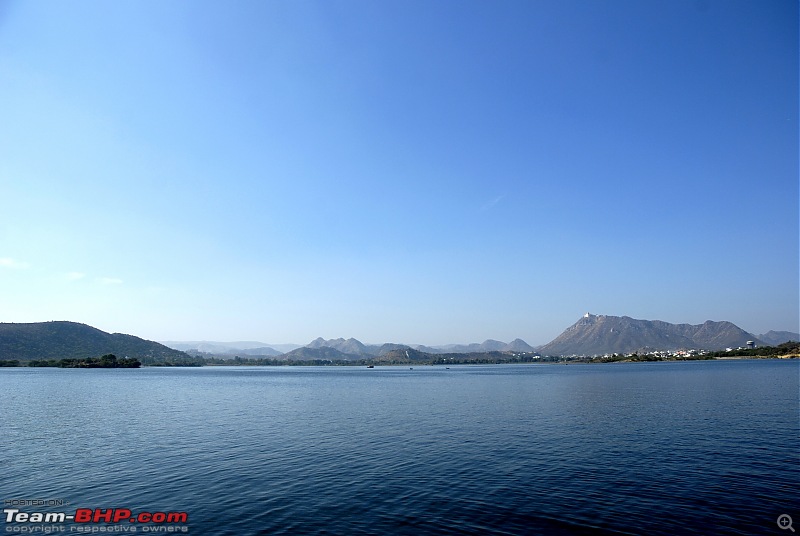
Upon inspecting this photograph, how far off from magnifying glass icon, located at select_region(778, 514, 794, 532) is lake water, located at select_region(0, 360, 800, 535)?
0.35 metres

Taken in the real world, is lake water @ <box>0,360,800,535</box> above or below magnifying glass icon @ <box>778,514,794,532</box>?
above

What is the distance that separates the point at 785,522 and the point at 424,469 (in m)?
23.2

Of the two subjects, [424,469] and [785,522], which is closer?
[785,522]

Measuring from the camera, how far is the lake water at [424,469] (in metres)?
25.1

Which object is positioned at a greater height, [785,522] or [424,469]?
[424,469]

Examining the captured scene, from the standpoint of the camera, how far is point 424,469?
35.8 m

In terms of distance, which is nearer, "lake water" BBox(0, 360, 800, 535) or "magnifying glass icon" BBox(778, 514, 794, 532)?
"magnifying glass icon" BBox(778, 514, 794, 532)

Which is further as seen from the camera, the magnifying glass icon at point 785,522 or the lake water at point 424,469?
the lake water at point 424,469

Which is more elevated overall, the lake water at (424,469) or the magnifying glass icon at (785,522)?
the lake water at (424,469)

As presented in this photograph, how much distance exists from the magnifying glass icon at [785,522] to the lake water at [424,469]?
355 millimetres

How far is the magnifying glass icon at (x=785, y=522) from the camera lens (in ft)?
77.7

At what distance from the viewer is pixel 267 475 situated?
34375 millimetres

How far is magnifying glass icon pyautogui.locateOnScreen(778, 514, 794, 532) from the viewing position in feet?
77.7

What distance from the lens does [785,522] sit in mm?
24344
